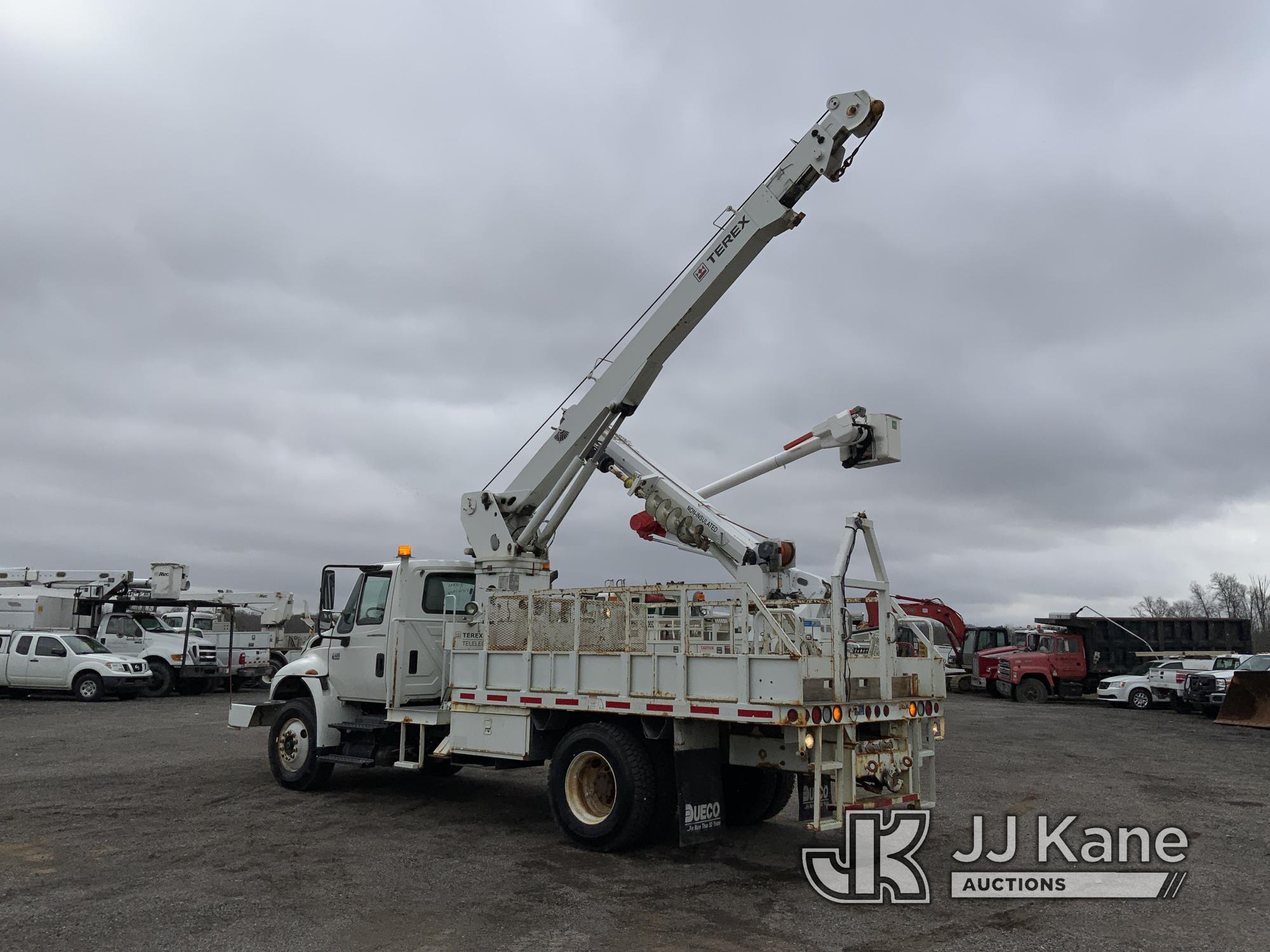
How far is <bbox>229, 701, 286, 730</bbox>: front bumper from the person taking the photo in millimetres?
11672

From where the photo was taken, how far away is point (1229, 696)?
2227 cm

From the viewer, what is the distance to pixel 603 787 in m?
8.52

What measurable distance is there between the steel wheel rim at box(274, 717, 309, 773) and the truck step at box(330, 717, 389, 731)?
54 centimetres

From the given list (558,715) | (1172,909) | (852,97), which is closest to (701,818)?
(558,715)

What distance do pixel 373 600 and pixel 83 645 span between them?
57.6ft

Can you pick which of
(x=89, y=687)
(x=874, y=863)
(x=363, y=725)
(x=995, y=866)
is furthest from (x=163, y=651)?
(x=995, y=866)

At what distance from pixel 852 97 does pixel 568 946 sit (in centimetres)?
784

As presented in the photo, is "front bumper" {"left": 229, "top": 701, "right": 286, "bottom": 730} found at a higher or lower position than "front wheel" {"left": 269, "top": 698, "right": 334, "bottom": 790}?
higher

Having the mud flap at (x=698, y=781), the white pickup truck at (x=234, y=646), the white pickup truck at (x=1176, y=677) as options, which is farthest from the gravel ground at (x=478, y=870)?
the white pickup truck at (x=234, y=646)

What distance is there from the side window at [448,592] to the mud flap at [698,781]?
406 centimetres

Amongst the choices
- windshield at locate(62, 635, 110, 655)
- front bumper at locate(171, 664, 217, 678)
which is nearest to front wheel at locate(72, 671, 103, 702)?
windshield at locate(62, 635, 110, 655)

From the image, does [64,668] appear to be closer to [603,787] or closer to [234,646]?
[234,646]

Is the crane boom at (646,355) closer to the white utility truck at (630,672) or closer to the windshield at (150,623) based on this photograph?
the white utility truck at (630,672)

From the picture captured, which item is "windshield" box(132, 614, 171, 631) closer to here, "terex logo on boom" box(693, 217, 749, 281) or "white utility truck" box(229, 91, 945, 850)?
"white utility truck" box(229, 91, 945, 850)
